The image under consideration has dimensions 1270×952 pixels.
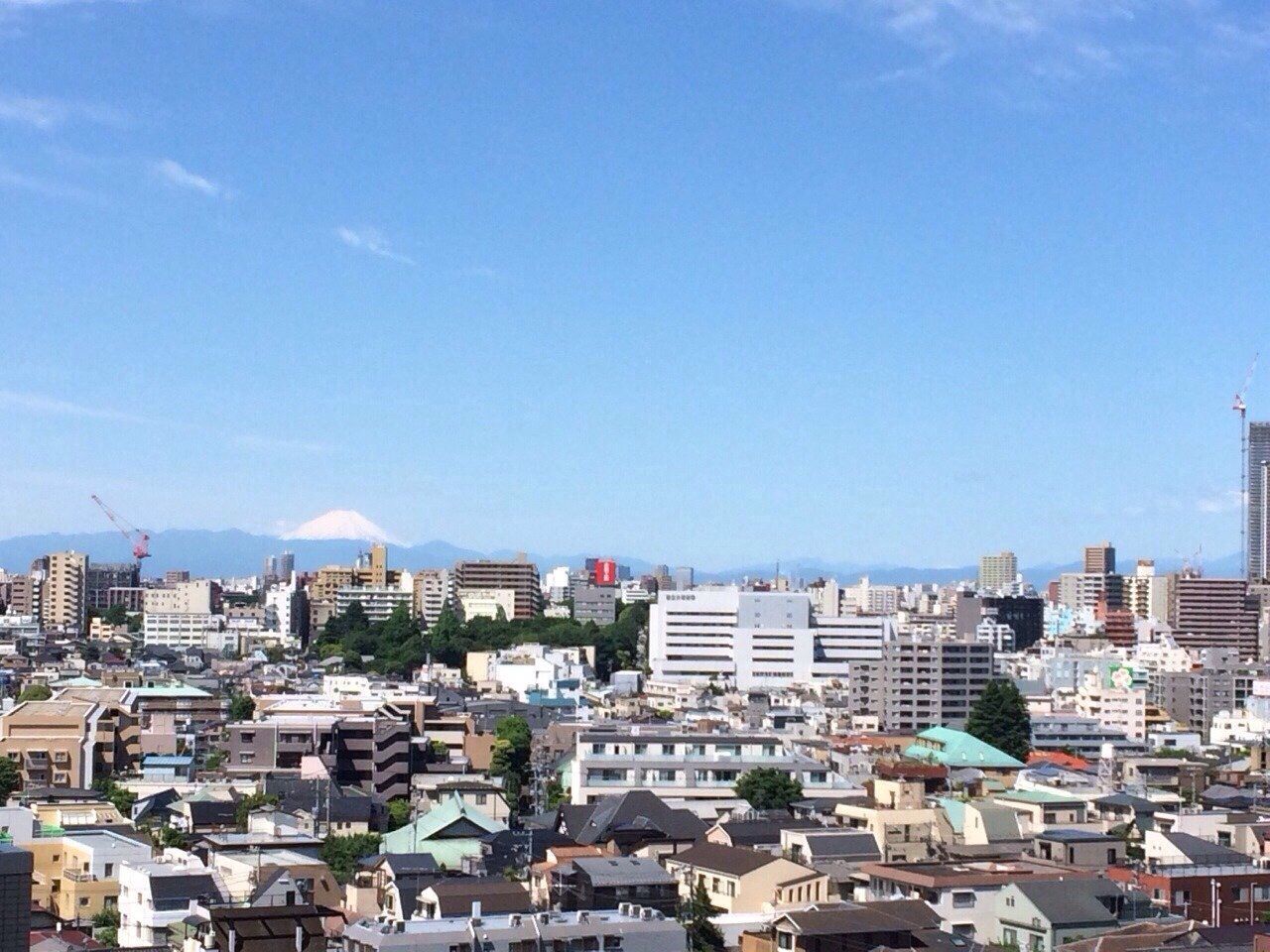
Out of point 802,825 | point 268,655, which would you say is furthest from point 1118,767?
point 268,655

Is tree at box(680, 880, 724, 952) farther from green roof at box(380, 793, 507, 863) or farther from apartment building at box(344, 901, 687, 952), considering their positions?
green roof at box(380, 793, 507, 863)

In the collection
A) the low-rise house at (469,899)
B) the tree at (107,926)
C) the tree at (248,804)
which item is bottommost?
the tree at (107,926)

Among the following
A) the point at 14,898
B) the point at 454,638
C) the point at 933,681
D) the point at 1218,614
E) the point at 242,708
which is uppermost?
the point at 1218,614

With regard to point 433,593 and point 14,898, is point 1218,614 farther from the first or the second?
point 14,898

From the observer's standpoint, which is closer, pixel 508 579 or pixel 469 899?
pixel 469 899

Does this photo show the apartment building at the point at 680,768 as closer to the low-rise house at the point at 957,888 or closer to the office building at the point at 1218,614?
the low-rise house at the point at 957,888

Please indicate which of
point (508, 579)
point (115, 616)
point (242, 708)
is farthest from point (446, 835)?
point (115, 616)

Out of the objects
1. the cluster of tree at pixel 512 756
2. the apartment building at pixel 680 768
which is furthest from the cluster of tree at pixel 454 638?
the apartment building at pixel 680 768
